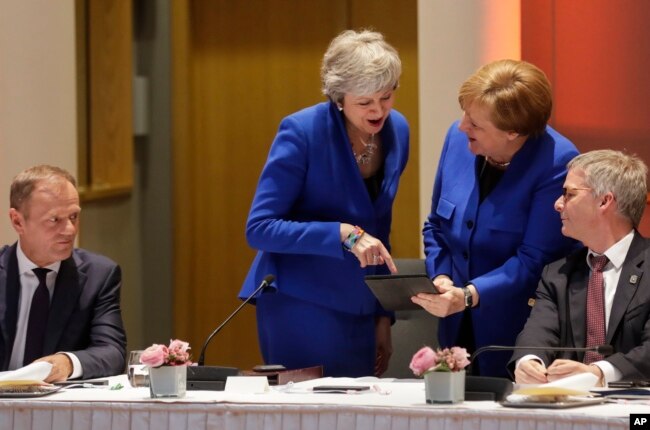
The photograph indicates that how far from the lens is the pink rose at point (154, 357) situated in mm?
2945

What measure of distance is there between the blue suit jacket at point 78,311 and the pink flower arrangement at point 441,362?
1.11 meters

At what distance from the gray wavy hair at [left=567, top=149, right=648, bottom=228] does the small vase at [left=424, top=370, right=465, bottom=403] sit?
837mm

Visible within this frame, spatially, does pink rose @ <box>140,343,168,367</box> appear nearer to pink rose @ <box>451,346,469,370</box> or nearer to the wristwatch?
pink rose @ <box>451,346,469,370</box>

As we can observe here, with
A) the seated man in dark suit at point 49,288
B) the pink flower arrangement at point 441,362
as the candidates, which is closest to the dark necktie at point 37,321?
the seated man in dark suit at point 49,288

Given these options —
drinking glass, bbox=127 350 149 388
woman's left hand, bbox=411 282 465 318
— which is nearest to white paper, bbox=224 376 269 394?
drinking glass, bbox=127 350 149 388

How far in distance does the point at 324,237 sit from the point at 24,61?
2176 mm

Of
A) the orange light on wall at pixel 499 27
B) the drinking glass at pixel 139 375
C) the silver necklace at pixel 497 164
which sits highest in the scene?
the orange light on wall at pixel 499 27

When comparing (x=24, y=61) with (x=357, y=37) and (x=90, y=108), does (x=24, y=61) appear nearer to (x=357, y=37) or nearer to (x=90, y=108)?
(x=90, y=108)

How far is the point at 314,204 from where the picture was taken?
143 inches

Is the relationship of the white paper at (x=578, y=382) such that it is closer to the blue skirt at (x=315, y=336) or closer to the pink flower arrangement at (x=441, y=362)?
the pink flower arrangement at (x=441, y=362)

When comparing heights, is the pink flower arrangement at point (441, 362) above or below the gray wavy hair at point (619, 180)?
below

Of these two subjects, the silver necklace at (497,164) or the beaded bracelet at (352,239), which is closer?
the beaded bracelet at (352,239)

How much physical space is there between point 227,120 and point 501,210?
3539mm

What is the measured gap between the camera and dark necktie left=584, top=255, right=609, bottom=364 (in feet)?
10.8
